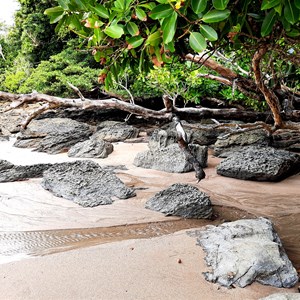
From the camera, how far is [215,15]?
1423 mm

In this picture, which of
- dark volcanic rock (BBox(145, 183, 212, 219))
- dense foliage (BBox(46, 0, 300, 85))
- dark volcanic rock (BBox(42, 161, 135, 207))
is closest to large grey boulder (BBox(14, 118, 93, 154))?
dark volcanic rock (BBox(42, 161, 135, 207))

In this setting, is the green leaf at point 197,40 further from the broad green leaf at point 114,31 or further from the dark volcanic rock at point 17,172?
the dark volcanic rock at point 17,172

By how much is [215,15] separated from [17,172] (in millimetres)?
5294

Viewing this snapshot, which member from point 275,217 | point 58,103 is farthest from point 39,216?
point 275,217

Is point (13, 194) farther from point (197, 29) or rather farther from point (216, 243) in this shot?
point (197, 29)

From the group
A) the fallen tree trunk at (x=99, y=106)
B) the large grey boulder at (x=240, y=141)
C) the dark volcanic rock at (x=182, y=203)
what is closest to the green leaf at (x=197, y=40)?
the dark volcanic rock at (x=182, y=203)

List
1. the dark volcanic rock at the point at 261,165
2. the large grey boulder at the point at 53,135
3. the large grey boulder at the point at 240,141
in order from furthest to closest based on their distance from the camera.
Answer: the large grey boulder at the point at 53,135 < the large grey boulder at the point at 240,141 < the dark volcanic rock at the point at 261,165

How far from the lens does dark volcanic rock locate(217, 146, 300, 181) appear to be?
231 inches

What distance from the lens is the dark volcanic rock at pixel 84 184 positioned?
4.70m

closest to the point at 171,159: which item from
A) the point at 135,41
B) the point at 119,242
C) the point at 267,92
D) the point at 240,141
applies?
the point at 240,141

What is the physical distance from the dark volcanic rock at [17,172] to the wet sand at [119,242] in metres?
0.23

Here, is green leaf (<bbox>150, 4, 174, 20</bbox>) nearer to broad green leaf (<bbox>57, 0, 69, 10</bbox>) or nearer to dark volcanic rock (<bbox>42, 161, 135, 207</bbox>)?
broad green leaf (<bbox>57, 0, 69, 10</bbox>)

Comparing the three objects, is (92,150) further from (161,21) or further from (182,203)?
(161,21)

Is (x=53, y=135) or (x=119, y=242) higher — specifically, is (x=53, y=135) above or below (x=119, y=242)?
above
